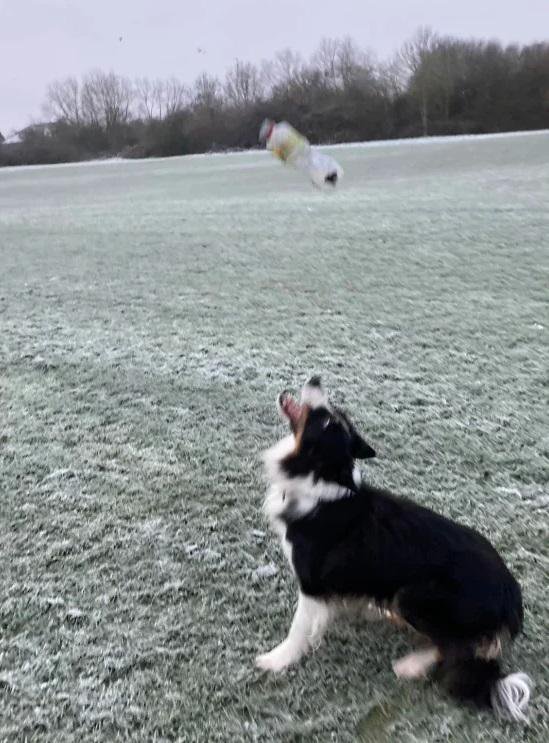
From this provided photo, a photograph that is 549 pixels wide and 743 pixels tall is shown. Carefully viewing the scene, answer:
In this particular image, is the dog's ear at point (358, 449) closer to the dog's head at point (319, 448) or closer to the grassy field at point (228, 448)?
the dog's head at point (319, 448)

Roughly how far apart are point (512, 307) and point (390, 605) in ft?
10.1

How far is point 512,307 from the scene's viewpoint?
427cm

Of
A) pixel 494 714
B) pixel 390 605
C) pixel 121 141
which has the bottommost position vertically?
pixel 494 714

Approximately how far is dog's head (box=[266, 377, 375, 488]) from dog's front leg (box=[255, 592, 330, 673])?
326 millimetres

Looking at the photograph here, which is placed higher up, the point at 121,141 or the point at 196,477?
the point at 121,141

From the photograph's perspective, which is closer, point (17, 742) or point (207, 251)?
point (17, 742)

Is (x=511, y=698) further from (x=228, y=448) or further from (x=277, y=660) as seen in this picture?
(x=228, y=448)

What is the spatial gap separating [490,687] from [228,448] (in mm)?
1485

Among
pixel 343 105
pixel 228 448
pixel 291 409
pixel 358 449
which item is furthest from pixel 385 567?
pixel 343 105

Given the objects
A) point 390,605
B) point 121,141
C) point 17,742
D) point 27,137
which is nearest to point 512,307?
point 390,605

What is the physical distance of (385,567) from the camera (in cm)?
162

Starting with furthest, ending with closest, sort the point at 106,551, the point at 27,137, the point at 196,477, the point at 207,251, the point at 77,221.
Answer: the point at 27,137, the point at 77,221, the point at 207,251, the point at 196,477, the point at 106,551

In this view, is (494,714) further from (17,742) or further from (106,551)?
(106,551)

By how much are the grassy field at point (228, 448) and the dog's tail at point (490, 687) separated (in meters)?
0.04
